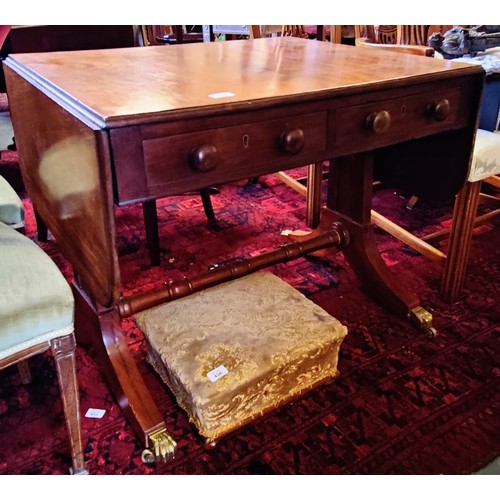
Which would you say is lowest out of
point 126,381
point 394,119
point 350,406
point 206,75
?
point 350,406

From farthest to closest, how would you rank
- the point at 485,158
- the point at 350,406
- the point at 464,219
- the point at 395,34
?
the point at 395,34 < the point at 464,219 < the point at 485,158 < the point at 350,406

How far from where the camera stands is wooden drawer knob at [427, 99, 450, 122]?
4.54ft

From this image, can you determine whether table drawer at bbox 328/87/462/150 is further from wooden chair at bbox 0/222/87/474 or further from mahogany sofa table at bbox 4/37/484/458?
wooden chair at bbox 0/222/87/474

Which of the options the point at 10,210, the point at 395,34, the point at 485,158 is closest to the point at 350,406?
the point at 485,158

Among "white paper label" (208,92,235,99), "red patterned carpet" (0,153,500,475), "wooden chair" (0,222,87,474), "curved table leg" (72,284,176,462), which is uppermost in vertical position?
"white paper label" (208,92,235,99)

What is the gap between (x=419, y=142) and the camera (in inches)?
67.1

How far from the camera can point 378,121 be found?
1.28 meters

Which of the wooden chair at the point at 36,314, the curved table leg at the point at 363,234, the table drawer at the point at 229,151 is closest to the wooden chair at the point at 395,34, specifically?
the curved table leg at the point at 363,234

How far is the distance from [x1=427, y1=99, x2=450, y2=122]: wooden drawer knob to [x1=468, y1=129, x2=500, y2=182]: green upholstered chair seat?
30 cm

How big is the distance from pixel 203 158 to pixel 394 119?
1.77 ft

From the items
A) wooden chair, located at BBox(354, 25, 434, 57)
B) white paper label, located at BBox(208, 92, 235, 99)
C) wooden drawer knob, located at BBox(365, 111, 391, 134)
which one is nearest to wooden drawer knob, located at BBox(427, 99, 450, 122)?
wooden drawer knob, located at BBox(365, 111, 391, 134)

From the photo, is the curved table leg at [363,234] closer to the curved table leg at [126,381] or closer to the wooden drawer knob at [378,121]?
the wooden drawer knob at [378,121]

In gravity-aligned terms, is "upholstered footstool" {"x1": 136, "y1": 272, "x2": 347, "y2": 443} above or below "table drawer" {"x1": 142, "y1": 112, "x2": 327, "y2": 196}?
below

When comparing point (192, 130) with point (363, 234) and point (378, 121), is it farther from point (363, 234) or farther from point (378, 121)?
point (363, 234)
